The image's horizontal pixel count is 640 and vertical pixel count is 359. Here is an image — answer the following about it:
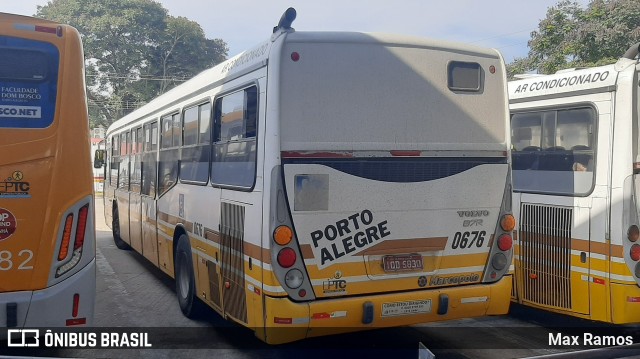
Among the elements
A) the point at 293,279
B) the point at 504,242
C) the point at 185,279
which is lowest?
the point at 185,279

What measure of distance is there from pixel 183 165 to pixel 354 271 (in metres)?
3.26

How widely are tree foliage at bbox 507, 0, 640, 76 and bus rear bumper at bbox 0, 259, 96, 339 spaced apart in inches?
603

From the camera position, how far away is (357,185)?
Result: 5.43 metres

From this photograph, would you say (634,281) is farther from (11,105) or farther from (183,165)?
(11,105)

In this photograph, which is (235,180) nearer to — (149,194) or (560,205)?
(560,205)

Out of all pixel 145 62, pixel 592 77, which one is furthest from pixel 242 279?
pixel 145 62

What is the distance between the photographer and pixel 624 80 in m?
6.39

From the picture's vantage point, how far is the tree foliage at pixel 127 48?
42094 millimetres

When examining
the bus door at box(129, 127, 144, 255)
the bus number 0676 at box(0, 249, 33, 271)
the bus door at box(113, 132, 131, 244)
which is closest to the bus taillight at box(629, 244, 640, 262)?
the bus number 0676 at box(0, 249, 33, 271)

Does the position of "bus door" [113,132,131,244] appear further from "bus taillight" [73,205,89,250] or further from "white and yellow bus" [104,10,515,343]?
"bus taillight" [73,205,89,250]

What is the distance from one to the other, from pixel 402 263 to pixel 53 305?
3.06 m

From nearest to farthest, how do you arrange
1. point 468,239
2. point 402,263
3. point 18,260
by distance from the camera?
point 18,260 → point 402,263 → point 468,239

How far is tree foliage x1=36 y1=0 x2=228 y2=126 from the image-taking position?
1657 inches

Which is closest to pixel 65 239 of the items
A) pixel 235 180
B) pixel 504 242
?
pixel 235 180
